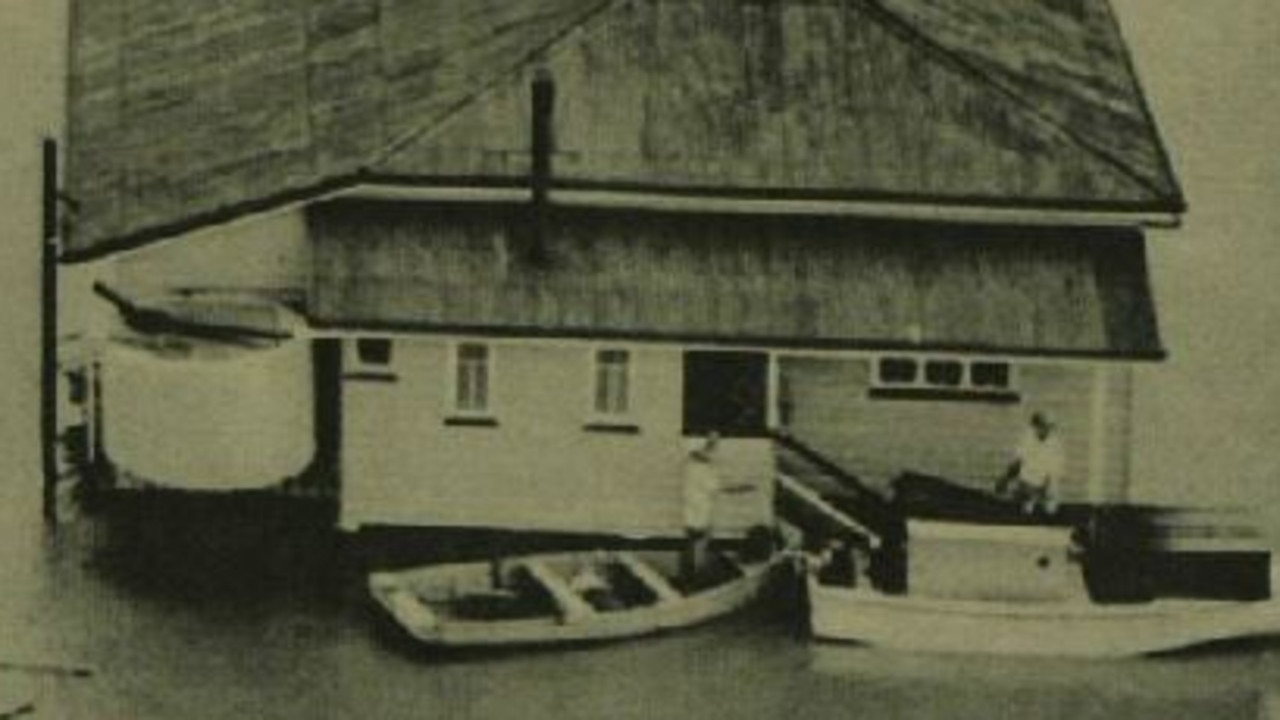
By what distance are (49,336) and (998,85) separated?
1337 mm

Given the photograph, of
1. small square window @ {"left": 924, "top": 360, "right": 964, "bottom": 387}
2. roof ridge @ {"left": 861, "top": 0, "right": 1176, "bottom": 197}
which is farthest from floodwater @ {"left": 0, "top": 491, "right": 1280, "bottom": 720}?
roof ridge @ {"left": 861, "top": 0, "right": 1176, "bottom": 197}

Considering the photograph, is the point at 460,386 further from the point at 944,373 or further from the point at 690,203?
the point at 944,373

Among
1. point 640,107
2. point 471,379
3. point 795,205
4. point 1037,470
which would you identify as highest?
point 640,107

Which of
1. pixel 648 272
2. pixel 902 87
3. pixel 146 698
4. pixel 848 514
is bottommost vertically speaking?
pixel 146 698

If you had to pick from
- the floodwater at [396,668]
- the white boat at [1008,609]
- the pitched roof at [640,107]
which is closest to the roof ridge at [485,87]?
the pitched roof at [640,107]

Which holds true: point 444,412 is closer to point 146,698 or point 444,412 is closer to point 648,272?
point 648,272

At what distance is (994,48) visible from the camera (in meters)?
3.61

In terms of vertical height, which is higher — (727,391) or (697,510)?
(727,391)

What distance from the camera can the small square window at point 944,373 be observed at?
11.1 ft

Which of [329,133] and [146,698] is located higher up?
[329,133]

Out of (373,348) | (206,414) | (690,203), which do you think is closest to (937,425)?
(690,203)

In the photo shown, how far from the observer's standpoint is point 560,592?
3455 millimetres

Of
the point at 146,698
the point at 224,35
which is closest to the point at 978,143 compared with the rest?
the point at 224,35

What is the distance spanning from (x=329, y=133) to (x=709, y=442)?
659 mm
